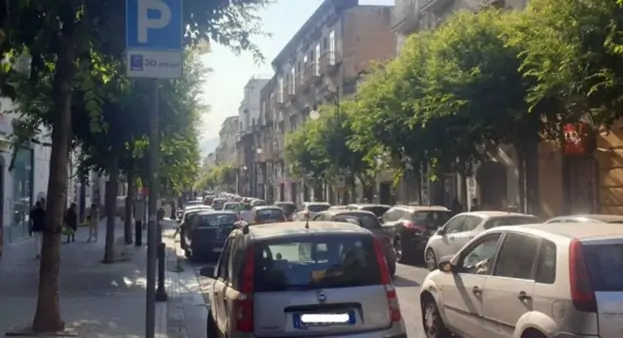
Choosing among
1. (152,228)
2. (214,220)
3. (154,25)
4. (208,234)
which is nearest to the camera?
(154,25)

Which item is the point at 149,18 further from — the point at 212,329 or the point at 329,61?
the point at 329,61

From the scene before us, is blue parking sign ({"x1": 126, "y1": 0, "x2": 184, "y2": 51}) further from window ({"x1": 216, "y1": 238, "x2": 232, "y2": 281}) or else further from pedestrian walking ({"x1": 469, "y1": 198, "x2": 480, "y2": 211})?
pedestrian walking ({"x1": 469, "y1": 198, "x2": 480, "y2": 211})

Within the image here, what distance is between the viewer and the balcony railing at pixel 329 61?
58719mm

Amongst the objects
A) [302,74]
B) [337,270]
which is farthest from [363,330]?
[302,74]

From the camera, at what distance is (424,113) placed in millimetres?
24531

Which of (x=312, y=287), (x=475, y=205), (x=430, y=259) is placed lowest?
(x=430, y=259)

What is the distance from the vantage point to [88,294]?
16766mm

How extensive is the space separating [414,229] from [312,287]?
54.1ft

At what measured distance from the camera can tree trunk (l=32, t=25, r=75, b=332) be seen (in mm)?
11500

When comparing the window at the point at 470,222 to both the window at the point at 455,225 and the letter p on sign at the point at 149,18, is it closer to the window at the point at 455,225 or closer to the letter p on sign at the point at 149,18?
the window at the point at 455,225

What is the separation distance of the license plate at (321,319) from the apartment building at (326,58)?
1568 inches

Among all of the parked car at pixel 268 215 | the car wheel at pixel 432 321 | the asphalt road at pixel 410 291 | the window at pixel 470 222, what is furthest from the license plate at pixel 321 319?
the parked car at pixel 268 215

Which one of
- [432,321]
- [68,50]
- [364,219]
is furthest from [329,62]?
[432,321]

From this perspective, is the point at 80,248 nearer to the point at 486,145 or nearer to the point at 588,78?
the point at 486,145
